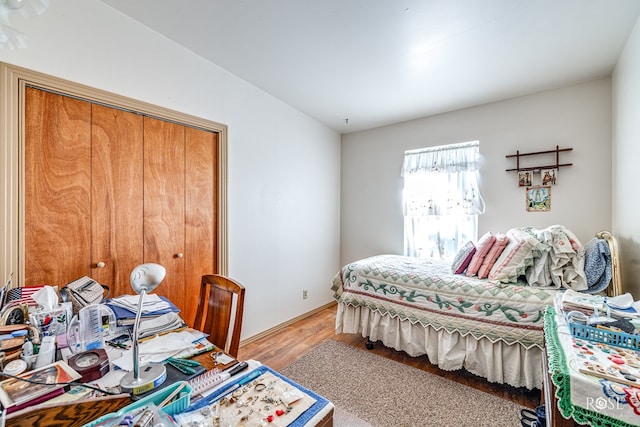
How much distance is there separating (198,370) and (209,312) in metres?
0.63

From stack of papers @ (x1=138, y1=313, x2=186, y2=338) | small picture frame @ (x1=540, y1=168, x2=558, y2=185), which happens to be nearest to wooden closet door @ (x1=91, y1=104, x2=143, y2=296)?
stack of papers @ (x1=138, y1=313, x2=186, y2=338)

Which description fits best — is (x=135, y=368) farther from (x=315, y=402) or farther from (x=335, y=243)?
(x=335, y=243)

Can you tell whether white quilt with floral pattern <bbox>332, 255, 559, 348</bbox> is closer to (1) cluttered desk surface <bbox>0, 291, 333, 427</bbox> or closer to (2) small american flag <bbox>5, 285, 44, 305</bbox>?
(1) cluttered desk surface <bbox>0, 291, 333, 427</bbox>

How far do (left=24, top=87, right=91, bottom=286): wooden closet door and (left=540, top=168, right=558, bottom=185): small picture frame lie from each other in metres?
3.87

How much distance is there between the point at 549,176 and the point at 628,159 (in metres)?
0.71

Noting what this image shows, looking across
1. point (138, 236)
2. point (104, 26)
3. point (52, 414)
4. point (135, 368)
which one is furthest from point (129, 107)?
point (52, 414)

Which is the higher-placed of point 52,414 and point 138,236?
point 138,236

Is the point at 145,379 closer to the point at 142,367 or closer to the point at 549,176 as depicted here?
the point at 142,367

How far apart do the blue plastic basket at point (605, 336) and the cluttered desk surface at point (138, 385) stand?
1064 mm

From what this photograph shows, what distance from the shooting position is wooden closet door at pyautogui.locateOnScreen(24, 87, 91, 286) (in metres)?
1.48

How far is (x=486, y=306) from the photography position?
6.50ft

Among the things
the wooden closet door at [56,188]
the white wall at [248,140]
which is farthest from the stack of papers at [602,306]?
the wooden closet door at [56,188]

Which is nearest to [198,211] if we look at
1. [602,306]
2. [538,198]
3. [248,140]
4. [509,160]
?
[248,140]

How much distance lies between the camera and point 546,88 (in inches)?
103
